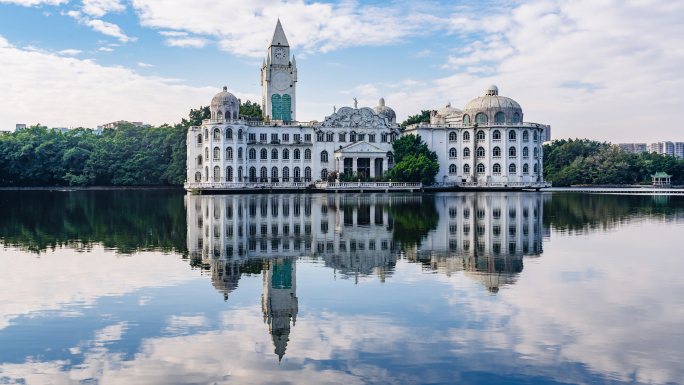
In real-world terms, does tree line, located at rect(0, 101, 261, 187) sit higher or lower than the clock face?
lower

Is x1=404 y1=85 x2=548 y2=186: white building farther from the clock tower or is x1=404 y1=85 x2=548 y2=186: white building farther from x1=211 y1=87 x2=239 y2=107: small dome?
x1=211 y1=87 x2=239 y2=107: small dome

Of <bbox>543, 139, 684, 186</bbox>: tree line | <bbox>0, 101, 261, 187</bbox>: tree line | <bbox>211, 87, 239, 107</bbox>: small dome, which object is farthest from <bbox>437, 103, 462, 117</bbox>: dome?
<bbox>211, 87, 239, 107</bbox>: small dome

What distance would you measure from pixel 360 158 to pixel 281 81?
699 inches

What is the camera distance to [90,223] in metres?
30.8

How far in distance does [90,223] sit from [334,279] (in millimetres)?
20273

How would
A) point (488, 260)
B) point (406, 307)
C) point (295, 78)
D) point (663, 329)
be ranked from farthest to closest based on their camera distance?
point (295, 78) → point (488, 260) → point (406, 307) → point (663, 329)

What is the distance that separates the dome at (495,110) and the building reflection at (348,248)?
213ft

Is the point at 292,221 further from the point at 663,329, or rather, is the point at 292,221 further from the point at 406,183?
the point at 406,183

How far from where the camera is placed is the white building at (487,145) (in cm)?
9506

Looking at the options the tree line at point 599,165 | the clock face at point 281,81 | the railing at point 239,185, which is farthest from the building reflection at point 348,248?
Answer: the tree line at point 599,165

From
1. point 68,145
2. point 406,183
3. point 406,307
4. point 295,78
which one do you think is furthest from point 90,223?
point 68,145

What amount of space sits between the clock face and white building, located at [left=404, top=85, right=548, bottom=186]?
2123 centimetres

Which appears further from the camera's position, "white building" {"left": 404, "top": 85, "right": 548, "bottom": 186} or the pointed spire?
"white building" {"left": 404, "top": 85, "right": 548, "bottom": 186}

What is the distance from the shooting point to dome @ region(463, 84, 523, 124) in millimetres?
95500
